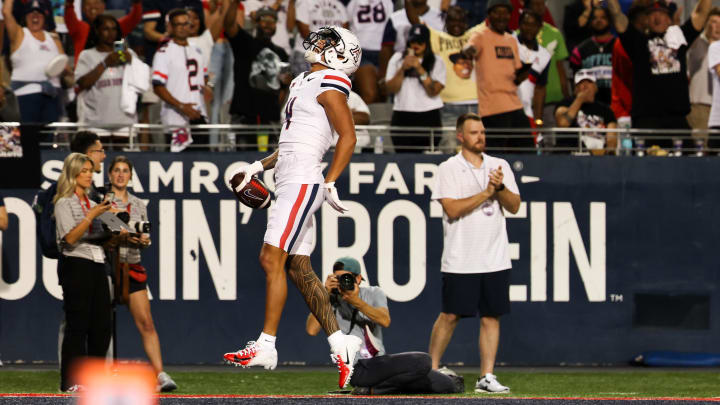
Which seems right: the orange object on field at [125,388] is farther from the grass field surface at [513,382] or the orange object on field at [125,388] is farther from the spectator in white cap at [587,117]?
the spectator in white cap at [587,117]

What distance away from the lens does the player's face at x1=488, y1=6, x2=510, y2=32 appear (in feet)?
43.3

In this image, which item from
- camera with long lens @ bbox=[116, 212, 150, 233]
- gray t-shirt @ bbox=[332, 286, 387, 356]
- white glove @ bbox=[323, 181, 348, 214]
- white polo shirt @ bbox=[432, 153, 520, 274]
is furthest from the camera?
white polo shirt @ bbox=[432, 153, 520, 274]

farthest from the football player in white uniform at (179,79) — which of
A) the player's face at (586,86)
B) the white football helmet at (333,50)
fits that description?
the white football helmet at (333,50)

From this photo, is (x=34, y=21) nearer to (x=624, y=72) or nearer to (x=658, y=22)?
(x=624, y=72)

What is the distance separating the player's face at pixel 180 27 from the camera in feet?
43.0

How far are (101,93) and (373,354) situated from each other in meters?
4.48

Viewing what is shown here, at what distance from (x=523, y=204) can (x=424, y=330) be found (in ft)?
5.39

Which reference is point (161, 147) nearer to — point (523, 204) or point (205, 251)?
point (205, 251)

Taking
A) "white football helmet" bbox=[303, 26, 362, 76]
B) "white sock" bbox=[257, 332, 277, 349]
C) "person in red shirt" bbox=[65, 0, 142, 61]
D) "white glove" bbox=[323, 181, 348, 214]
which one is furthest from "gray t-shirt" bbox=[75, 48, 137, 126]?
"white glove" bbox=[323, 181, 348, 214]

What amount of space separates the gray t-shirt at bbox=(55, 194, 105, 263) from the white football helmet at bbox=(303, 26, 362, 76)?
2961 millimetres

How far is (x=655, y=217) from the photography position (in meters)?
13.2

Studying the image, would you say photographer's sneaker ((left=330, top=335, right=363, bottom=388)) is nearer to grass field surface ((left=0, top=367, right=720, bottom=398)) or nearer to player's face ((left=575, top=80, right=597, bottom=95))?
grass field surface ((left=0, top=367, right=720, bottom=398))

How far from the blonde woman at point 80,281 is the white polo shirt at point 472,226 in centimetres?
284

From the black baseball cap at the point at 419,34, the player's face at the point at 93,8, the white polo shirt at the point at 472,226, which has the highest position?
the player's face at the point at 93,8
